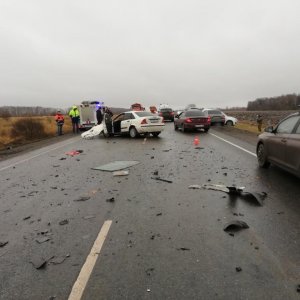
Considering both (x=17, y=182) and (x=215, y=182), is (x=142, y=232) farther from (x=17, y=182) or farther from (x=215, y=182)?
(x=17, y=182)

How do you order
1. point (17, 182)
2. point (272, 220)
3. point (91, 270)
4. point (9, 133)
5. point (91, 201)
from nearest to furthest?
point (91, 270), point (272, 220), point (91, 201), point (17, 182), point (9, 133)

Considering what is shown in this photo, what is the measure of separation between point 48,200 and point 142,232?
2907 millimetres

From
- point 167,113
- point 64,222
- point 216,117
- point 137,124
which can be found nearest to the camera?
point 64,222

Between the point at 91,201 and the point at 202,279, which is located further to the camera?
the point at 91,201

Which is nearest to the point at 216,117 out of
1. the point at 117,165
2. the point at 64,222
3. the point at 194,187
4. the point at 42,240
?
the point at 117,165

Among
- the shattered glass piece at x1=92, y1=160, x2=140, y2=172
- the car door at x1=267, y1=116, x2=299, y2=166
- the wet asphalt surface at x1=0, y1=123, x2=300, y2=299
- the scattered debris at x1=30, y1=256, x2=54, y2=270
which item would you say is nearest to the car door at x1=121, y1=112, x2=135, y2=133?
the shattered glass piece at x1=92, y1=160, x2=140, y2=172

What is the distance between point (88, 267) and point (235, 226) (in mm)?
2355

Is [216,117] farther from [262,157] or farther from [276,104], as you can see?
[276,104]

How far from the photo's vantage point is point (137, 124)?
22359mm

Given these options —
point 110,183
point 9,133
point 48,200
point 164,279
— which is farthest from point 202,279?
point 9,133

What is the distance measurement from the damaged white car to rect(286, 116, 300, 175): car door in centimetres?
1449

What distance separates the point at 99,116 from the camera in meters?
28.4

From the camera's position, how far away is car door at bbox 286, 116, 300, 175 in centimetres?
759

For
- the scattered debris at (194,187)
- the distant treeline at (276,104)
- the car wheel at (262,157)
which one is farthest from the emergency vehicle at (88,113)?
the distant treeline at (276,104)
